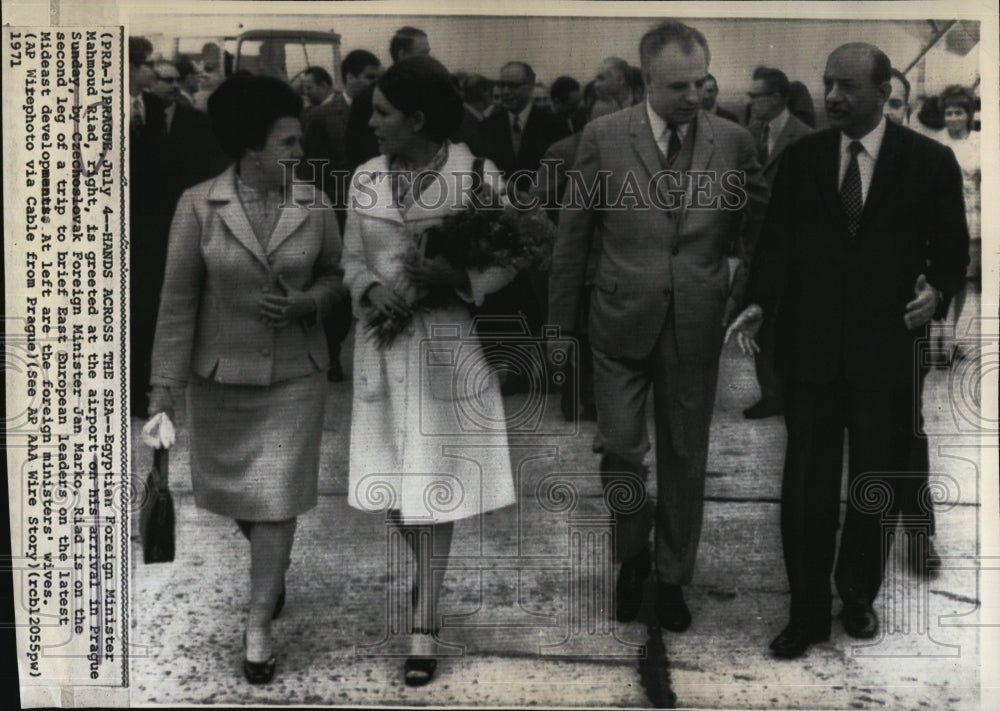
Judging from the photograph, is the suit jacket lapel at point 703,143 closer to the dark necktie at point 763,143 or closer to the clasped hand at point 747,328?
the dark necktie at point 763,143

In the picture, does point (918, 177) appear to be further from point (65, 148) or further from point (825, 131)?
point (65, 148)

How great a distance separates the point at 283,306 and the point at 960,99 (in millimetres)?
2468

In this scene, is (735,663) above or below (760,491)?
below

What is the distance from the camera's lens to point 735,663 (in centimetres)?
526

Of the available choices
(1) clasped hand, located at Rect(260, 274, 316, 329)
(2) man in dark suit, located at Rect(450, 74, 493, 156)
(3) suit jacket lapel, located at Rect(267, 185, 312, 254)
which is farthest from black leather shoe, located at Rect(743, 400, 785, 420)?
(3) suit jacket lapel, located at Rect(267, 185, 312, 254)

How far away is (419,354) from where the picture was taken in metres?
5.18

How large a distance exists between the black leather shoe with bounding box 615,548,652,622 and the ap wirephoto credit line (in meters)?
0.02

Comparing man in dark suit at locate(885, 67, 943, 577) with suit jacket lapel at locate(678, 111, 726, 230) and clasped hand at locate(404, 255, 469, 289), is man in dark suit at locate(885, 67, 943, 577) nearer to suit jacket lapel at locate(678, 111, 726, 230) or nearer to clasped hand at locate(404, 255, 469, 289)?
suit jacket lapel at locate(678, 111, 726, 230)

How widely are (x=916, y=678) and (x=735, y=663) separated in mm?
649

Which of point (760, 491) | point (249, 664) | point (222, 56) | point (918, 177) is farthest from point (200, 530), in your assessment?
point (918, 177)

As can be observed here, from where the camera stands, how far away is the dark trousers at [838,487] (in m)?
5.19

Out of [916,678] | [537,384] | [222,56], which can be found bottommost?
[916,678]

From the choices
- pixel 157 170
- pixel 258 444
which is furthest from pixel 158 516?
pixel 157 170

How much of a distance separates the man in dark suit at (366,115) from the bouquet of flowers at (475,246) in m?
0.35
